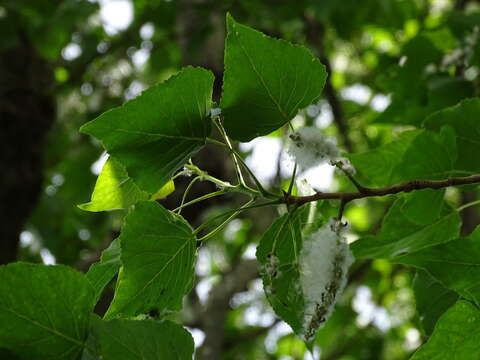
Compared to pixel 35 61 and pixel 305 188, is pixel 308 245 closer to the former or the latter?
pixel 305 188

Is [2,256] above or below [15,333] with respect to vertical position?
below

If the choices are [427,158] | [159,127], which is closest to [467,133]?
[427,158]

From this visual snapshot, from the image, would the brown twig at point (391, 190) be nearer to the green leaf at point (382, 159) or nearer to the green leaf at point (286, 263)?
the green leaf at point (286, 263)

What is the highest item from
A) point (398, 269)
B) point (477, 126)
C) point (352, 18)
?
point (477, 126)

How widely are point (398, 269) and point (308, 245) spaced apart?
1765mm

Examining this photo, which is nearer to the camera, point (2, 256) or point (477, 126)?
point (477, 126)

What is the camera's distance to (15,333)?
19.1 inches

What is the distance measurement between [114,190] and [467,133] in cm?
37

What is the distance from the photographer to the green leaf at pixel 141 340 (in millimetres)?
499

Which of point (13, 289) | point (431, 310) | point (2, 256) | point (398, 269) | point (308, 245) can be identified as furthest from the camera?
point (398, 269)

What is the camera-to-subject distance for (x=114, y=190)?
617 millimetres

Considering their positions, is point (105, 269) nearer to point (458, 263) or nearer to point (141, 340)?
point (141, 340)

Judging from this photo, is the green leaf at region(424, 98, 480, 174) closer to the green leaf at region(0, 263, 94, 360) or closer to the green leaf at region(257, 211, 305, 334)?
the green leaf at region(257, 211, 305, 334)

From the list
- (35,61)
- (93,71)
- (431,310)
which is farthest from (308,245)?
(93,71)
